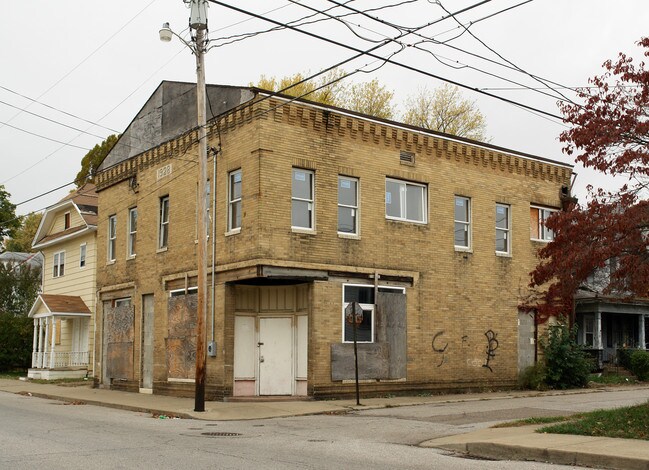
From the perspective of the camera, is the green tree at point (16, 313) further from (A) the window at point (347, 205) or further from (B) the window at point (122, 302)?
(A) the window at point (347, 205)

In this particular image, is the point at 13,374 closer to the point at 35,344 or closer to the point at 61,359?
the point at 35,344

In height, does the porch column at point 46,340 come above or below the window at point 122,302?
below

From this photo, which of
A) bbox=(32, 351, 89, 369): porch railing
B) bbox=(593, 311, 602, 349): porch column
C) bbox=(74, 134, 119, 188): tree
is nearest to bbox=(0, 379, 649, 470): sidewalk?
bbox=(32, 351, 89, 369): porch railing

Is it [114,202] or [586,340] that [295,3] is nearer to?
[114,202]

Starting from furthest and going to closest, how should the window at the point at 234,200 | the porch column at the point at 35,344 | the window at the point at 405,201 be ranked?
the porch column at the point at 35,344 → the window at the point at 405,201 → the window at the point at 234,200

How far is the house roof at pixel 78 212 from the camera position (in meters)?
34.5

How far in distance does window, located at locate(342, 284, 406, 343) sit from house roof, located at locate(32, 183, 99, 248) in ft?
50.0

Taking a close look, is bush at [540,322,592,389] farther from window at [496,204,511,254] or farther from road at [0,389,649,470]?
road at [0,389,649,470]

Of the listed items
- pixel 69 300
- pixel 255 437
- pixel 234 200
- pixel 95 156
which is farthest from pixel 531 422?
pixel 95 156

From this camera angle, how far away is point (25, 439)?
41.9 feet

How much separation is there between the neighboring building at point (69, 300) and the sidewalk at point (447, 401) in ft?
8.60

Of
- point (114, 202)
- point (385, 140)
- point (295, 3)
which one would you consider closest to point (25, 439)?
point (295, 3)

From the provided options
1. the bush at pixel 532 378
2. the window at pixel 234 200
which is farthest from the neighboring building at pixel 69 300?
the bush at pixel 532 378

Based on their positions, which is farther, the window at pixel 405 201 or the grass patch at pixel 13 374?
the grass patch at pixel 13 374
